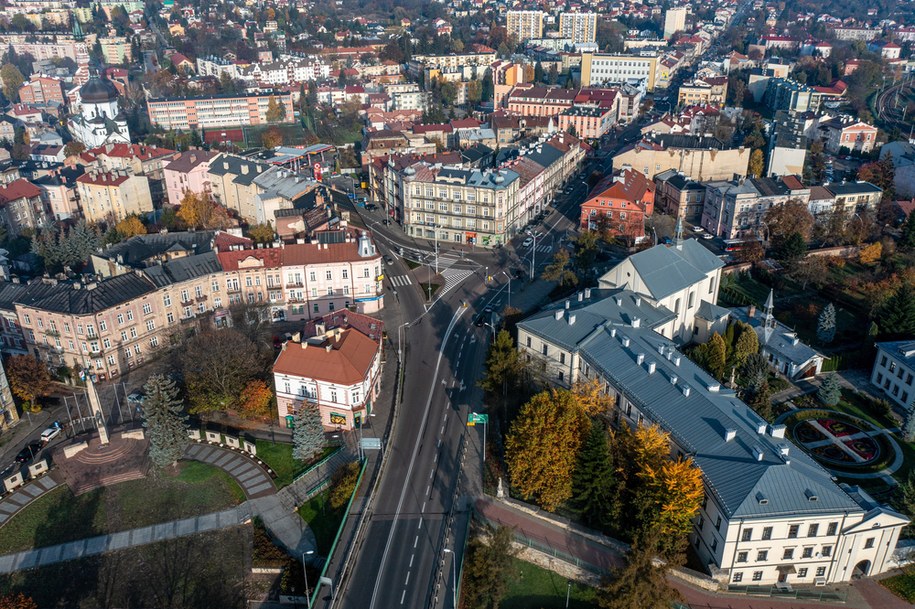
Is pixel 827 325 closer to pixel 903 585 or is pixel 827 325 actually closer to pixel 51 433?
pixel 903 585

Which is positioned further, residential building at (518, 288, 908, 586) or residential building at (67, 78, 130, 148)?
residential building at (67, 78, 130, 148)

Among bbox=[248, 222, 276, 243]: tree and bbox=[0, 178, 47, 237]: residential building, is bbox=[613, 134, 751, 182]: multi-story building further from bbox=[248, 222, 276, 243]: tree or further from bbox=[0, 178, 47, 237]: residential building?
bbox=[0, 178, 47, 237]: residential building

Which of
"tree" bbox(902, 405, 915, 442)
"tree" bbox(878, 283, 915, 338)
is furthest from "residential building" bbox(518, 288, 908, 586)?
"tree" bbox(878, 283, 915, 338)

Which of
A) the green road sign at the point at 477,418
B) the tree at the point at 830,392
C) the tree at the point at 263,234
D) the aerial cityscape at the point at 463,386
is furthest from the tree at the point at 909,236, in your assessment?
the tree at the point at 263,234

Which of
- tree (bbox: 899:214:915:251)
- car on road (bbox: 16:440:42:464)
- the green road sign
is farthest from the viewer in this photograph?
tree (bbox: 899:214:915:251)

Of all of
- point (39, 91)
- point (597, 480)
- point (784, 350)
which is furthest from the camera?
point (39, 91)

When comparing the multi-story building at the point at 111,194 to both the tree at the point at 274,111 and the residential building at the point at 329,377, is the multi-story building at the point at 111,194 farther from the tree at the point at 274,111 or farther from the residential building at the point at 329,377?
the tree at the point at 274,111

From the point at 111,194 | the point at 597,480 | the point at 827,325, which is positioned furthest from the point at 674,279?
the point at 111,194
